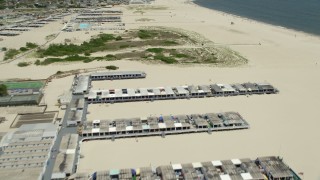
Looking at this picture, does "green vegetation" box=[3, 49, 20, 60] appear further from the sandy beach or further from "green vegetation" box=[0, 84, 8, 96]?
"green vegetation" box=[0, 84, 8, 96]

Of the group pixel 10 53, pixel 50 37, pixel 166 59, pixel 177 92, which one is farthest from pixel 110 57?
pixel 50 37

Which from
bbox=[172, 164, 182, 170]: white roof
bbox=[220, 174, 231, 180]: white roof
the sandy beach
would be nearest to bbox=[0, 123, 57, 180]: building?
the sandy beach

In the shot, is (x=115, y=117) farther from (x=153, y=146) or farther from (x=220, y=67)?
(x=220, y=67)

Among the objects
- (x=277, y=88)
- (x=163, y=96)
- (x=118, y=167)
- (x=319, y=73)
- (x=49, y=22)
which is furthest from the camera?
(x=49, y=22)

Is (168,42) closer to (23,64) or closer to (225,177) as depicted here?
(23,64)

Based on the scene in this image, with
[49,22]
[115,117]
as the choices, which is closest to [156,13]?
[49,22]
